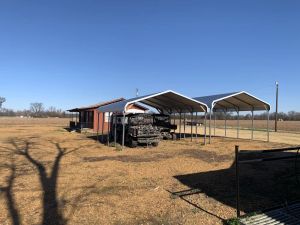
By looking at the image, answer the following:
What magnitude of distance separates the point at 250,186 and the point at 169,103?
57.9ft

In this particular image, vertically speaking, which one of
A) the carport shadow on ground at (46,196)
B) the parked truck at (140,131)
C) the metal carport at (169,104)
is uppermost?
the metal carport at (169,104)

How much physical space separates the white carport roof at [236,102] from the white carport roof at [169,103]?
92 centimetres

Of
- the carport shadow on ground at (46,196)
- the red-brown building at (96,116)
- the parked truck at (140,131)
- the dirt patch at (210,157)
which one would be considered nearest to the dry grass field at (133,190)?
the carport shadow on ground at (46,196)

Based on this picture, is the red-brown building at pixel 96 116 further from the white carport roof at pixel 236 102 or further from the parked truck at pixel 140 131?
the parked truck at pixel 140 131

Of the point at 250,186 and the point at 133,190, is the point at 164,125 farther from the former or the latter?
the point at 133,190

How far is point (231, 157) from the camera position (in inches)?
569

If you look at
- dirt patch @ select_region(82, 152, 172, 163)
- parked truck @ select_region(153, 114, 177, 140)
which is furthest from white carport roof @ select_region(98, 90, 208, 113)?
dirt patch @ select_region(82, 152, 172, 163)

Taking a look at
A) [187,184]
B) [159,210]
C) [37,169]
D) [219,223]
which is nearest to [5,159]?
[37,169]

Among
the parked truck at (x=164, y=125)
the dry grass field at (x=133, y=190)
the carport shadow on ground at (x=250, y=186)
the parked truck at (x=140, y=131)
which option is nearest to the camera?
the dry grass field at (x=133, y=190)

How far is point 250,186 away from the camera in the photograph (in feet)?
28.4

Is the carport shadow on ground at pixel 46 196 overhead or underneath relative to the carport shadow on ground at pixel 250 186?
underneath

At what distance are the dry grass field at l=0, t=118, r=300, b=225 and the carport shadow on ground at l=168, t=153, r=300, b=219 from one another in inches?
0.7

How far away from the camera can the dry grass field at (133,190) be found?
246 inches

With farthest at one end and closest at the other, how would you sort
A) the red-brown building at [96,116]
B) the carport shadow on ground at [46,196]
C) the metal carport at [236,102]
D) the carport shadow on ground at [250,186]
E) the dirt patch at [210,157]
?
1. the red-brown building at [96,116]
2. the metal carport at [236,102]
3. the dirt patch at [210,157]
4. the carport shadow on ground at [250,186]
5. the carport shadow on ground at [46,196]
